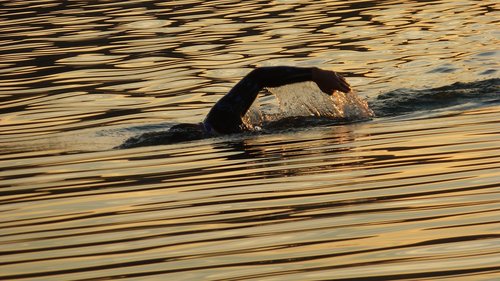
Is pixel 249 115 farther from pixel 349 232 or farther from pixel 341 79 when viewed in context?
pixel 349 232

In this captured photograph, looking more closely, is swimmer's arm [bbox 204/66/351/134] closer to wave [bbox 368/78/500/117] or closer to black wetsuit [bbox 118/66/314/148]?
black wetsuit [bbox 118/66/314/148]

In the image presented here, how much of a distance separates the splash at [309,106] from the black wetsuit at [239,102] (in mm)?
545

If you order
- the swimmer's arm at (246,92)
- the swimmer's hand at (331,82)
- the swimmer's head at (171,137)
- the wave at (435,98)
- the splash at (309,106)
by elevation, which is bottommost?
the wave at (435,98)

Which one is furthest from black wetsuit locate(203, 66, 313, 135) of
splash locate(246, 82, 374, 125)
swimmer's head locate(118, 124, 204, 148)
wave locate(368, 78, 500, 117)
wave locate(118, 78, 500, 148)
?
wave locate(368, 78, 500, 117)

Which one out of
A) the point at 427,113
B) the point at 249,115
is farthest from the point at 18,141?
the point at 427,113

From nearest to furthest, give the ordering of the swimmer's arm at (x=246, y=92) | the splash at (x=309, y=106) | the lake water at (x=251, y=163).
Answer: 1. the lake water at (x=251, y=163)
2. the swimmer's arm at (x=246, y=92)
3. the splash at (x=309, y=106)

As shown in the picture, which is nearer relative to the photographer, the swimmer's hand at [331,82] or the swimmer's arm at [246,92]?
the swimmer's hand at [331,82]

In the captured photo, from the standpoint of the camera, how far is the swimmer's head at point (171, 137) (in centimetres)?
1335

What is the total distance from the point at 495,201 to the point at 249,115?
599 cm

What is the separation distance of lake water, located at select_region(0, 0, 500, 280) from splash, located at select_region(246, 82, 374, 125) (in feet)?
0.40

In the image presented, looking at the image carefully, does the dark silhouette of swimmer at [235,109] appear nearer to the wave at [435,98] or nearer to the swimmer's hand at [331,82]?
the swimmer's hand at [331,82]

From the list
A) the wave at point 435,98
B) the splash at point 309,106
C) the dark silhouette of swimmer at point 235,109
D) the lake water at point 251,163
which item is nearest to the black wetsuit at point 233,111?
the dark silhouette of swimmer at point 235,109

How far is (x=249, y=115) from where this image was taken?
1458 cm

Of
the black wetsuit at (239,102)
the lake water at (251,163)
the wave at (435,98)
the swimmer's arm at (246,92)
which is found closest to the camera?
the lake water at (251,163)
